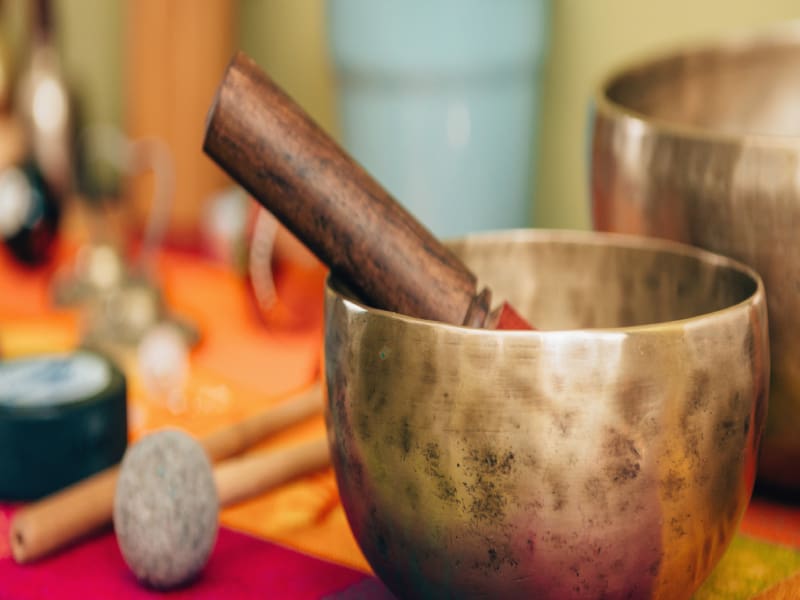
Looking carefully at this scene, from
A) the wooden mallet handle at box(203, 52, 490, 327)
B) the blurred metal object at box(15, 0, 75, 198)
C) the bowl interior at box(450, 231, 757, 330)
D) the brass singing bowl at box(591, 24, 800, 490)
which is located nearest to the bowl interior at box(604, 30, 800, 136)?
the brass singing bowl at box(591, 24, 800, 490)

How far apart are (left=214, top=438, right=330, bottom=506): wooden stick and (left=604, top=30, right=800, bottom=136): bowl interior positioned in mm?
296

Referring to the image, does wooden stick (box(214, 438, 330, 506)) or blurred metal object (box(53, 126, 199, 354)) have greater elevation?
wooden stick (box(214, 438, 330, 506))

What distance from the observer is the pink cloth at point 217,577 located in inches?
19.9

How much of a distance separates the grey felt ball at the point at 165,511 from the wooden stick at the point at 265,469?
0.19 feet

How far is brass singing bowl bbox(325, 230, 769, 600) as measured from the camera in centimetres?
40

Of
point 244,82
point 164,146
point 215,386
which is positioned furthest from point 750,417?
point 164,146

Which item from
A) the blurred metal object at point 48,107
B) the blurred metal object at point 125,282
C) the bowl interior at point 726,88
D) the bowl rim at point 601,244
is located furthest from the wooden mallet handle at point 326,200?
the blurred metal object at point 48,107

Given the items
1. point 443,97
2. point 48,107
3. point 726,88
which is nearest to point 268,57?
point 48,107

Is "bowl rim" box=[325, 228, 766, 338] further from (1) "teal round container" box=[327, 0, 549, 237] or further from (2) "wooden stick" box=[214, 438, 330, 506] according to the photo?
(1) "teal round container" box=[327, 0, 549, 237]

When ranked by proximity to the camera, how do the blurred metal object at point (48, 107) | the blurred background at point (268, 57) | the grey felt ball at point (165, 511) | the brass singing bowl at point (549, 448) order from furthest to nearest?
the blurred metal object at point (48, 107) → the blurred background at point (268, 57) → the grey felt ball at point (165, 511) → the brass singing bowl at point (549, 448)

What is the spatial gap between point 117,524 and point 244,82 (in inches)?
8.4

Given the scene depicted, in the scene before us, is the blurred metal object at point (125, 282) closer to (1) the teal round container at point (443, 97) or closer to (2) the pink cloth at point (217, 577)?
(1) the teal round container at point (443, 97)

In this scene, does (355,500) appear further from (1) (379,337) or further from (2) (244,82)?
(2) (244,82)

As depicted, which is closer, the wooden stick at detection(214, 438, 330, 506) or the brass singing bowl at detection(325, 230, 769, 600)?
the brass singing bowl at detection(325, 230, 769, 600)
